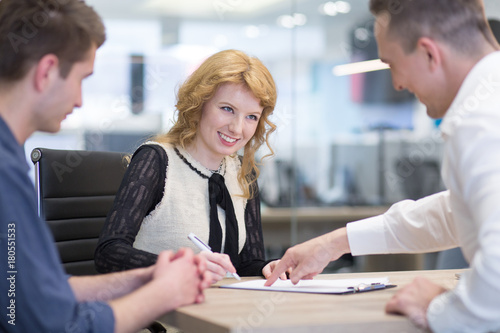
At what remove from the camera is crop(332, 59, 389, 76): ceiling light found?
15.7 ft

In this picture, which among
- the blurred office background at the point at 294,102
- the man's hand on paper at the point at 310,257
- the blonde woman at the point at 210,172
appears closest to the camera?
the man's hand on paper at the point at 310,257

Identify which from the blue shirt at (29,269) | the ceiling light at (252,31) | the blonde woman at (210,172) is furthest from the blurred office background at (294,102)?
the blue shirt at (29,269)

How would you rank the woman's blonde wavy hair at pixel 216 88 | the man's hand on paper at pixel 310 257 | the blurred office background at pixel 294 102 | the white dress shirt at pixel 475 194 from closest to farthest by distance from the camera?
the white dress shirt at pixel 475 194
the man's hand on paper at pixel 310 257
the woman's blonde wavy hair at pixel 216 88
the blurred office background at pixel 294 102

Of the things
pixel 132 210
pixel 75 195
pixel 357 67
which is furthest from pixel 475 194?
pixel 357 67

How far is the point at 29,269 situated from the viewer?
93 cm

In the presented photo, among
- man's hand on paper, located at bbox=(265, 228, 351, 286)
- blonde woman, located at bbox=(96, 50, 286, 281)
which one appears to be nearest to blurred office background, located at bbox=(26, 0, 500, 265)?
blonde woman, located at bbox=(96, 50, 286, 281)

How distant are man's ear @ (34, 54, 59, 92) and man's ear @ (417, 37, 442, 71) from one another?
68 centimetres

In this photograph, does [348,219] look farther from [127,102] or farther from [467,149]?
[467,149]

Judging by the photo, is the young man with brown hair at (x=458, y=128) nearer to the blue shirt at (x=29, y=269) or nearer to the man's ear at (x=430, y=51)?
the man's ear at (x=430, y=51)

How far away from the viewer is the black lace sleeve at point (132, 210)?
1.51 metres

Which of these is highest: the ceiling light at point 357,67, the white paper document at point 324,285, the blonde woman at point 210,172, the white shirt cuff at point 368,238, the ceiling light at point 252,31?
the ceiling light at point 252,31

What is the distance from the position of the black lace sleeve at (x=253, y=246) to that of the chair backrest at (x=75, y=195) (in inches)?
18.9

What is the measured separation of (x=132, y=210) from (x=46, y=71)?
68cm

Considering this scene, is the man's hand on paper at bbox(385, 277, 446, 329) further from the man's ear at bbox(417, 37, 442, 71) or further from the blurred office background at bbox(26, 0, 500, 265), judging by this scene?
the blurred office background at bbox(26, 0, 500, 265)
